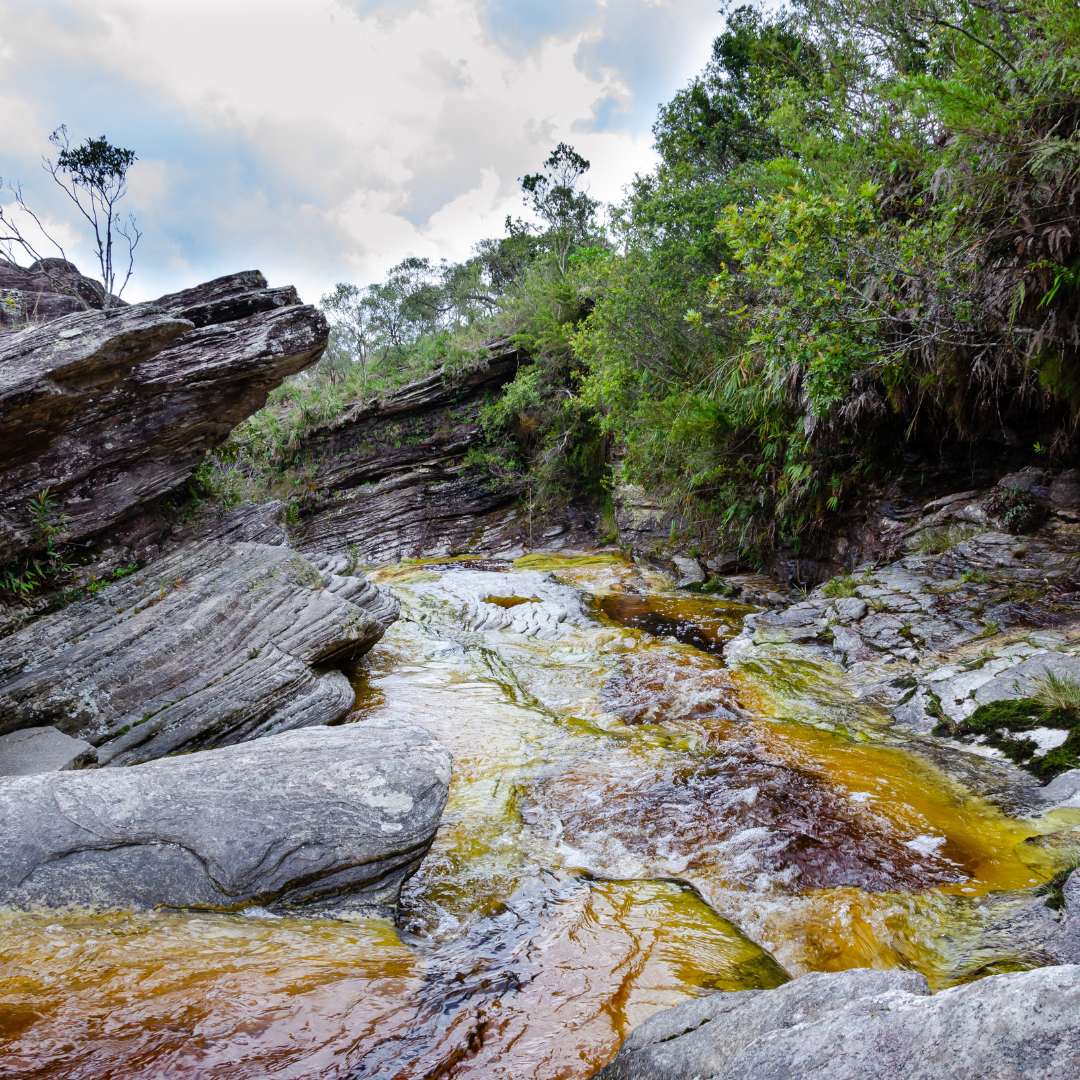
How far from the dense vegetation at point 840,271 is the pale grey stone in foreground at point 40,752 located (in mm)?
4754

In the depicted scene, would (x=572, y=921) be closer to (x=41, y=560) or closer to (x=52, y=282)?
(x=41, y=560)

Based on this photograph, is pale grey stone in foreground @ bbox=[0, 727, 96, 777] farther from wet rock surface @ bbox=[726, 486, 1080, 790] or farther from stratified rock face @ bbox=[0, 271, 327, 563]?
wet rock surface @ bbox=[726, 486, 1080, 790]

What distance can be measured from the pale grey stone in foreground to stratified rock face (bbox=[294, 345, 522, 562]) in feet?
43.3

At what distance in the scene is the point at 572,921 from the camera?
348 centimetres

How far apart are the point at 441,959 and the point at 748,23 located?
20226 mm

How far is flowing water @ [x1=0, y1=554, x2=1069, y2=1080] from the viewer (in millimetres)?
2549

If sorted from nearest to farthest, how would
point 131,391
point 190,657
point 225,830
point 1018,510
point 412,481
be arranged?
point 225,830 < point 190,657 < point 131,391 < point 1018,510 < point 412,481

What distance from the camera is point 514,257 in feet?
87.0

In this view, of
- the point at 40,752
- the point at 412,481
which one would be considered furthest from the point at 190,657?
the point at 412,481

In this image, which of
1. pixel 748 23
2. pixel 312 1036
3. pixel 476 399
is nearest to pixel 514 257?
pixel 476 399

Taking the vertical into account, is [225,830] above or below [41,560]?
below

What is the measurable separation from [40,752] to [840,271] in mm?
9175

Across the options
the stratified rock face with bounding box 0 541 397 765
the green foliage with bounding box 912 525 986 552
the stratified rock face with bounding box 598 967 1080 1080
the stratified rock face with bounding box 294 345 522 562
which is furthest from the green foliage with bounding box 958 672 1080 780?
the stratified rock face with bounding box 294 345 522 562

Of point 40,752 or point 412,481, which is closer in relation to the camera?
point 40,752
